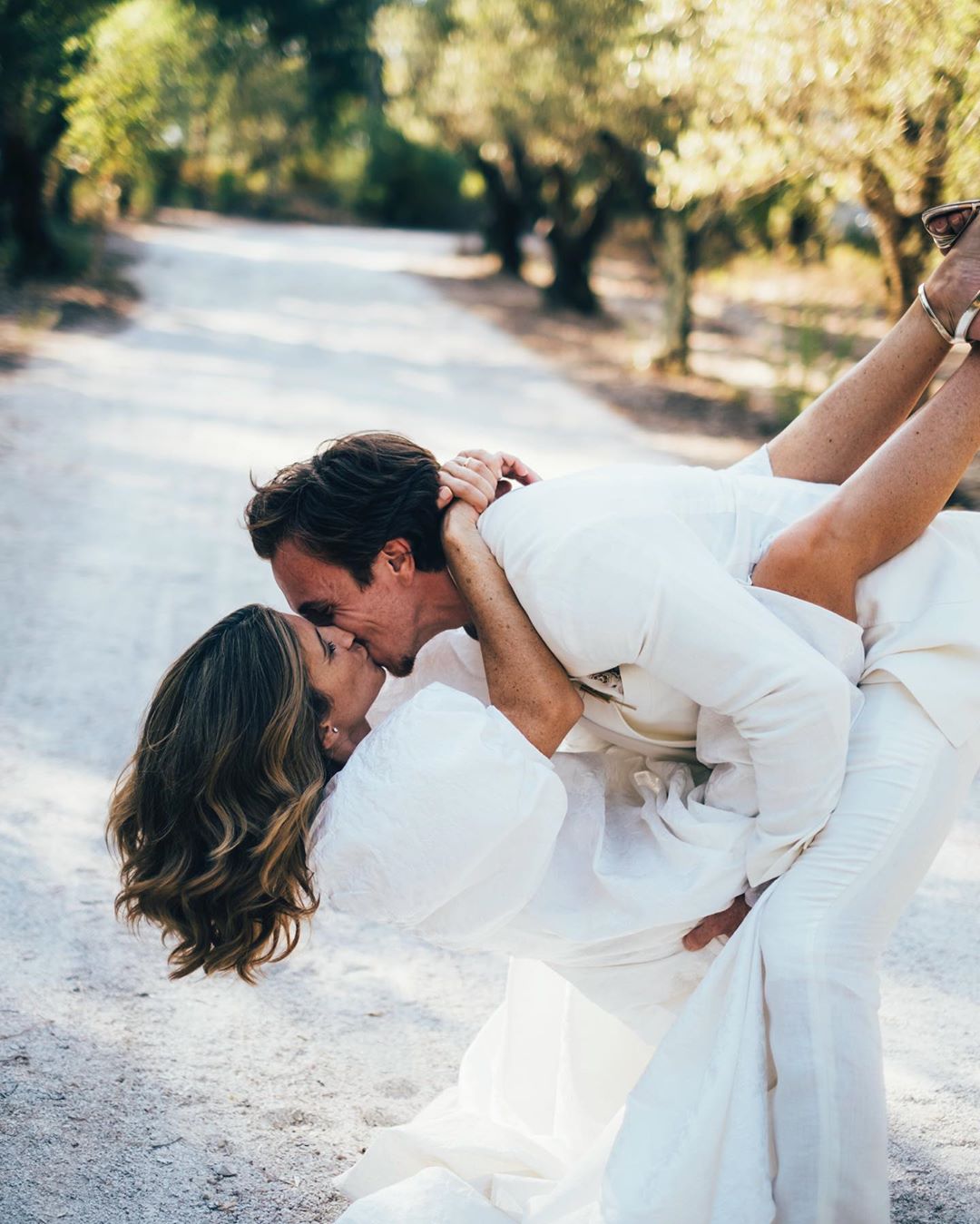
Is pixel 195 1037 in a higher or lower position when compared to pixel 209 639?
lower

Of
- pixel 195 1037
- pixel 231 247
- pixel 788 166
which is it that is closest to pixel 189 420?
pixel 788 166

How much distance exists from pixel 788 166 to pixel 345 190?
3205 cm

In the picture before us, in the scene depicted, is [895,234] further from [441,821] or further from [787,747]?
[441,821]

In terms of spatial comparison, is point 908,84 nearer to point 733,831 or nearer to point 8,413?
point 733,831

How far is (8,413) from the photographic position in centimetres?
1002

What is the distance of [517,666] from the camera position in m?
2.41

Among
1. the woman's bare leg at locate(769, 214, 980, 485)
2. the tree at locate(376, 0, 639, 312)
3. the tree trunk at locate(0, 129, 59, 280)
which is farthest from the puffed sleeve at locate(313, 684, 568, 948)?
the tree trunk at locate(0, 129, 59, 280)

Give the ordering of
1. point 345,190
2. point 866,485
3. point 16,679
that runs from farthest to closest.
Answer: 1. point 345,190
2. point 16,679
3. point 866,485

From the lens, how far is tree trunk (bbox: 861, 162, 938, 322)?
8.53 meters

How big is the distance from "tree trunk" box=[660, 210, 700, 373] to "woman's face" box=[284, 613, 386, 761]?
40.3ft

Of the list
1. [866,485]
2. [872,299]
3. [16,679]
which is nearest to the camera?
[866,485]

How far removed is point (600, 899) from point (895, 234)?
7.34m

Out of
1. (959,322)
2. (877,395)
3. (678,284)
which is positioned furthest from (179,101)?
(959,322)

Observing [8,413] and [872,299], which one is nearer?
[8,413]
